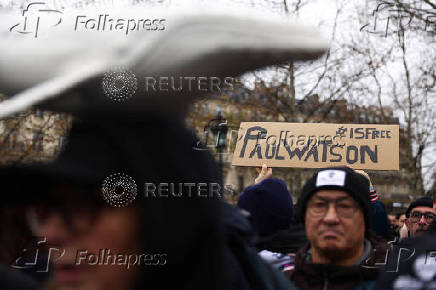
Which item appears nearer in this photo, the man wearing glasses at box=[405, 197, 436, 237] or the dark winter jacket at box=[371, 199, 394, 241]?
the dark winter jacket at box=[371, 199, 394, 241]

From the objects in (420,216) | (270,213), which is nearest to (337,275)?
(270,213)

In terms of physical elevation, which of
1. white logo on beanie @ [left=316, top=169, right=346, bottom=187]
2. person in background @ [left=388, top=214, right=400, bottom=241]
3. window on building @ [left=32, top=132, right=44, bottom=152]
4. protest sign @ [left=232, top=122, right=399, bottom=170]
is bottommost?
person in background @ [left=388, top=214, right=400, bottom=241]

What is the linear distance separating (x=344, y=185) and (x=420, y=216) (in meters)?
2.77

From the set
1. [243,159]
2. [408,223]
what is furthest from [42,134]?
[408,223]

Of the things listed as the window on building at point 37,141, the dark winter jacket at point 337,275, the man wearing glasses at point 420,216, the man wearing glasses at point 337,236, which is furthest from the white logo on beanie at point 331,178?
the man wearing glasses at point 420,216

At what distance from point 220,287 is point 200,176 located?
175 mm

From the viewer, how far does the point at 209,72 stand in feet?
2.55

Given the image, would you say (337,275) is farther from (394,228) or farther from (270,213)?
(394,228)

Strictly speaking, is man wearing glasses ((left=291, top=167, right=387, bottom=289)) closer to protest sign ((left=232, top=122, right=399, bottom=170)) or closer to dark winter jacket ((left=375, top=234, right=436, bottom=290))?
dark winter jacket ((left=375, top=234, right=436, bottom=290))

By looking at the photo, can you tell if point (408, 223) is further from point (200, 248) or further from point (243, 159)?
point (200, 248)

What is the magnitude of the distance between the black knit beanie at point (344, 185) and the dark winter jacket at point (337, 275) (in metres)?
0.24

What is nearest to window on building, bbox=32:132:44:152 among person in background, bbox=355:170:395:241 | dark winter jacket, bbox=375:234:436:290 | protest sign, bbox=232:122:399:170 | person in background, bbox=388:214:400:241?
dark winter jacket, bbox=375:234:436:290

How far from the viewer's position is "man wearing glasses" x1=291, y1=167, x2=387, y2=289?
2.42 meters

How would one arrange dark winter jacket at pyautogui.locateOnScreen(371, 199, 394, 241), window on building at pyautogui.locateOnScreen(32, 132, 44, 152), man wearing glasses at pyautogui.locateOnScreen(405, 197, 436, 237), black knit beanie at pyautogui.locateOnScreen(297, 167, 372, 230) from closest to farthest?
window on building at pyautogui.locateOnScreen(32, 132, 44, 152) → black knit beanie at pyautogui.locateOnScreen(297, 167, 372, 230) → dark winter jacket at pyautogui.locateOnScreen(371, 199, 394, 241) → man wearing glasses at pyautogui.locateOnScreen(405, 197, 436, 237)
